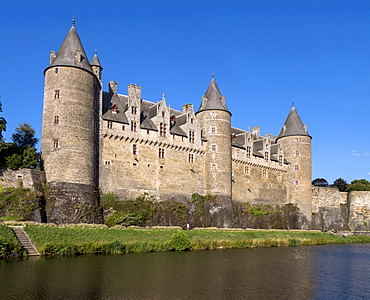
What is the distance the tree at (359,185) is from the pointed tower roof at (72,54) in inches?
2221

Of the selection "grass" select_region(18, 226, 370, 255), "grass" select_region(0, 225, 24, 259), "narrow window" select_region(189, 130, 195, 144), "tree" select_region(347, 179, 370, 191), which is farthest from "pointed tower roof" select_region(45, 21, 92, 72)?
"tree" select_region(347, 179, 370, 191)

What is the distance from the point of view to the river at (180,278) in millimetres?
15742

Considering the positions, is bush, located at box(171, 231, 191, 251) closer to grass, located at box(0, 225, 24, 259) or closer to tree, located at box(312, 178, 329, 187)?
grass, located at box(0, 225, 24, 259)

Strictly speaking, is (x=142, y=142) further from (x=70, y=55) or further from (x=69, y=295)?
(x=69, y=295)

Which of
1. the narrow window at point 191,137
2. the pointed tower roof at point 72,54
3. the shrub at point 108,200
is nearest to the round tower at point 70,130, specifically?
the pointed tower roof at point 72,54

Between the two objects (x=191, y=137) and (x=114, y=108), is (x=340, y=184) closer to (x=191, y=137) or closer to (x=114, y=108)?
(x=191, y=137)

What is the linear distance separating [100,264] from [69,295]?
647 cm

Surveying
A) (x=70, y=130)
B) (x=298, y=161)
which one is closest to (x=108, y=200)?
(x=70, y=130)

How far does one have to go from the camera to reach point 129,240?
2827 centimetres

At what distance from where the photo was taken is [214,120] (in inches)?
1812

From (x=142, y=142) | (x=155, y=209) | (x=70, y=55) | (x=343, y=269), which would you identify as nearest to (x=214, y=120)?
(x=142, y=142)

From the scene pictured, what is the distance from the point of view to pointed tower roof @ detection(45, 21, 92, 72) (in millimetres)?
35344

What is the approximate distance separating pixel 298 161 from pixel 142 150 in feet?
82.9

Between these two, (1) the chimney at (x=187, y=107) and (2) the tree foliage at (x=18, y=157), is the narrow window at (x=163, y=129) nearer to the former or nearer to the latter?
(1) the chimney at (x=187, y=107)
